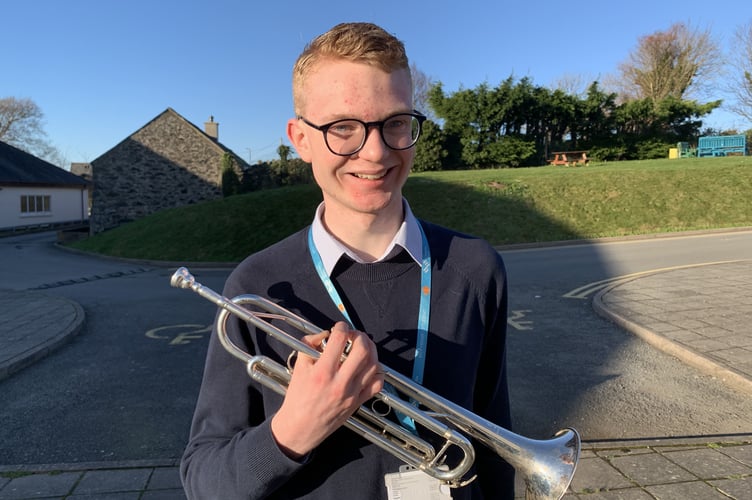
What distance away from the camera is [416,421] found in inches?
54.3

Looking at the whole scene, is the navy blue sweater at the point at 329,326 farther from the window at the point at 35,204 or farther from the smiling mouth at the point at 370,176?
the window at the point at 35,204

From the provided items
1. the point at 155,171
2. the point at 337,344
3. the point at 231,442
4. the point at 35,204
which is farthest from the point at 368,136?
the point at 35,204

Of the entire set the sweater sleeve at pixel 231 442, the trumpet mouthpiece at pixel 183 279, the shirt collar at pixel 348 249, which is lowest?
the sweater sleeve at pixel 231 442

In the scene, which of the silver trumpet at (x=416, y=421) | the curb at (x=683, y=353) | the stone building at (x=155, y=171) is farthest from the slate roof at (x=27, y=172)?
the silver trumpet at (x=416, y=421)

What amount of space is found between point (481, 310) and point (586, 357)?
5.72m

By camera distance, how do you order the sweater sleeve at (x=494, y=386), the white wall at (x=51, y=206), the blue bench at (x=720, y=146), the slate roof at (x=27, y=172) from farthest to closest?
the slate roof at (x=27, y=172), the white wall at (x=51, y=206), the blue bench at (x=720, y=146), the sweater sleeve at (x=494, y=386)

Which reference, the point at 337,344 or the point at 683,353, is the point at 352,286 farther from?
the point at 683,353

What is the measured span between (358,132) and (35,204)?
144 ft

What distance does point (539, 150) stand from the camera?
33.4 m

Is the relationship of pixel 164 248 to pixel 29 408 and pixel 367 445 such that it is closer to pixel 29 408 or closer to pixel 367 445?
pixel 29 408

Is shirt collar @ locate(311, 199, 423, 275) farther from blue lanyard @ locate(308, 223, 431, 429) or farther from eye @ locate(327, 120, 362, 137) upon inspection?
eye @ locate(327, 120, 362, 137)

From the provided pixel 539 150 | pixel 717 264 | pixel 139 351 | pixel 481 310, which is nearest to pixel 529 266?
pixel 717 264

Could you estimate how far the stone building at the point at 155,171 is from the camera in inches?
1328

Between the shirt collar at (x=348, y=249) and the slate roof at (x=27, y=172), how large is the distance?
3994 cm
